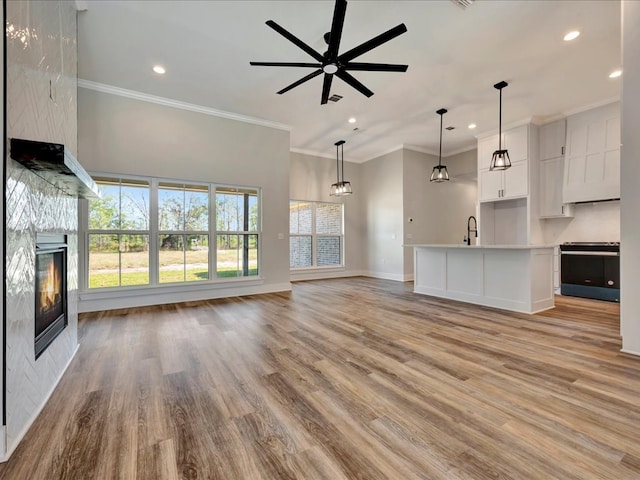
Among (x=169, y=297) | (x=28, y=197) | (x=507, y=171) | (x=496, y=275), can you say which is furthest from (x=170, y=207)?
(x=507, y=171)

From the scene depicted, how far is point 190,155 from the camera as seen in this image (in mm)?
5047

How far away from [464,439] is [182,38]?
4555mm

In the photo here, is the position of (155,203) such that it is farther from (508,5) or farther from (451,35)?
(508,5)

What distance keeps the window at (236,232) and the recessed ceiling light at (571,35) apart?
502 centimetres

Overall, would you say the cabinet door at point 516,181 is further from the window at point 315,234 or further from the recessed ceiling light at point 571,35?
the window at point 315,234

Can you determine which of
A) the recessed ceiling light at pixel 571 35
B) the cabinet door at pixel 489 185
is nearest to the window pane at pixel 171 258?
the recessed ceiling light at pixel 571 35

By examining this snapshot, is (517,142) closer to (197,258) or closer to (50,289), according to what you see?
(197,258)

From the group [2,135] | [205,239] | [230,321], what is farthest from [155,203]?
[2,135]

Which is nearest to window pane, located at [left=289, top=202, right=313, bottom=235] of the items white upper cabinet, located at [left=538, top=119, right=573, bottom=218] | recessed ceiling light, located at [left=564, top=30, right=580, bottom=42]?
white upper cabinet, located at [left=538, top=119, right=573, bottom=218]

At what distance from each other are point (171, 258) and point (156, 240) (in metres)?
0.39

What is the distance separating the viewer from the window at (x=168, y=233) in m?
4.45

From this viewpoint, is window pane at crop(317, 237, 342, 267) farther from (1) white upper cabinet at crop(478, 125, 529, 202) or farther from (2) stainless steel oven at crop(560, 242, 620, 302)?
(2) stainless steel oven at crop(560, 242, 620, 302)

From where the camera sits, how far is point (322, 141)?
6840 mm

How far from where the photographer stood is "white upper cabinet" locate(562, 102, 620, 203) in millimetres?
4766
